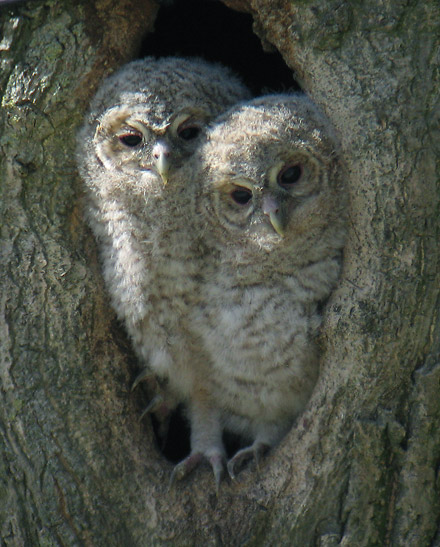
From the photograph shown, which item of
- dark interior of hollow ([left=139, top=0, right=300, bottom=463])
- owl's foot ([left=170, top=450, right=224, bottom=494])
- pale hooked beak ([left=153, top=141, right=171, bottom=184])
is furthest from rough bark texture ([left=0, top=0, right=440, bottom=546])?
dark interior of hollow ([left=139, top=0, right=300, bottom=463])

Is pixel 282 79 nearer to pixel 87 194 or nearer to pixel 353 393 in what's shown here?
pixel 87 194

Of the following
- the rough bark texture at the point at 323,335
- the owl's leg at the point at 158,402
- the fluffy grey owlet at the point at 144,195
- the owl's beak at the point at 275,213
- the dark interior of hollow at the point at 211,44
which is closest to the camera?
the rough bark texture at the point at 323,335

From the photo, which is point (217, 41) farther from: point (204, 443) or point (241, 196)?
point (204, 443)

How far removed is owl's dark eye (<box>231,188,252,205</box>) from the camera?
2.33 m

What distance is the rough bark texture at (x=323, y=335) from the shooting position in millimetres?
1973

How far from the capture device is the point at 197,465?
249 centimetres

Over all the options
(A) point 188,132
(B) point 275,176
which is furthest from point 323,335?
(A) point 188,132

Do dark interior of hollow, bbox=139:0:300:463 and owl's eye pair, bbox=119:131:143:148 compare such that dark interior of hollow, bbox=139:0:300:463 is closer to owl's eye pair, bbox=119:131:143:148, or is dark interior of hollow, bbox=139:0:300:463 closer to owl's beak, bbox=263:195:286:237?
owl's eye pair, bbox=119:131:143:148

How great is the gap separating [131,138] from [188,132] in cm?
20

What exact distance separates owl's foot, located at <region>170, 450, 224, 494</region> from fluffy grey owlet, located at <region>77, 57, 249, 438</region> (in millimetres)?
328

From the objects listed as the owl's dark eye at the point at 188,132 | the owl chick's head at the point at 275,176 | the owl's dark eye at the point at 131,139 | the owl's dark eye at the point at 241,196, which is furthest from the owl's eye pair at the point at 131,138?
the owl's dark eye at the point at 241,196

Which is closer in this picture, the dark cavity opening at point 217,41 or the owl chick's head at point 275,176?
the owl chick's head at point 275,176

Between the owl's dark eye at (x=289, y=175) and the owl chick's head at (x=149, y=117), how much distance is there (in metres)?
0.36

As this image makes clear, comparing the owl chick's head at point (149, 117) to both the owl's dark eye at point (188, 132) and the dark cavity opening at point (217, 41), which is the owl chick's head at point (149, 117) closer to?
the owl's dark eye at point (188, 132)
